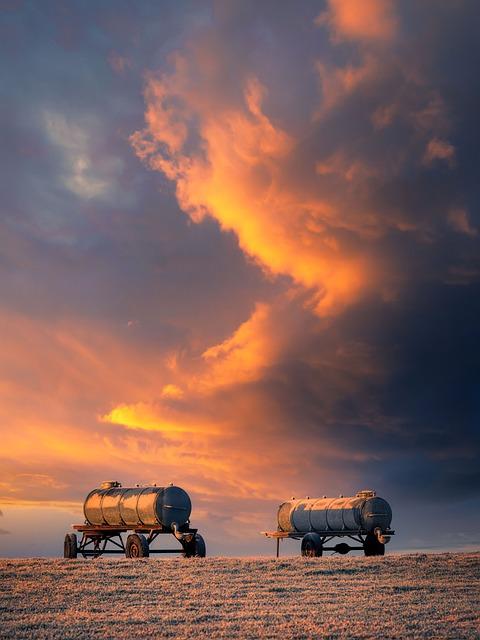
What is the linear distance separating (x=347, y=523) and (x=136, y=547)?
13.0 m

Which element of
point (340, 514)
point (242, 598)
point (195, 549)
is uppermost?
point (340, 514)

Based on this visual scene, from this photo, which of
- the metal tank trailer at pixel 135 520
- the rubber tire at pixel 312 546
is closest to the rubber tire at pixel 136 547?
the metal tank trailer at pixel 135 520

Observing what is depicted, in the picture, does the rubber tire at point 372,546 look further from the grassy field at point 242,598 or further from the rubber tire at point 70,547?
the rubber tire at point 70,547

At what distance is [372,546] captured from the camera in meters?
43.9

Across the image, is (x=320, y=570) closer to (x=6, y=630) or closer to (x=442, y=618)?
(x=442, y=618)

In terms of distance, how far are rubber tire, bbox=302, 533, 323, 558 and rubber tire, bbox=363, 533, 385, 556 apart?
9.40ft

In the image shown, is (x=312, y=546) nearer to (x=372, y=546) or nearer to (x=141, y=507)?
(x=372, y=546)

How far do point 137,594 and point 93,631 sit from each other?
6.72m

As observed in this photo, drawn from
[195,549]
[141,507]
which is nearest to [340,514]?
[195,549]

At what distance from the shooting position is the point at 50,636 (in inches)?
755

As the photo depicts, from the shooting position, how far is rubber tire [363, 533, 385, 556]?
43781 millimetres

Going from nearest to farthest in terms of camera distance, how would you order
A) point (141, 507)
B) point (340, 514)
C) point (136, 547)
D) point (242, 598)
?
point (242, 598)
point (136, 547)
point (141, 507)
point (340, 514)

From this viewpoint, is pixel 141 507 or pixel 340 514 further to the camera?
pixel 340 514

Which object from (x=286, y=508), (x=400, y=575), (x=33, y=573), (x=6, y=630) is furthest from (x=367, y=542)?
(x=6, y=630)
